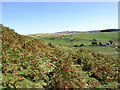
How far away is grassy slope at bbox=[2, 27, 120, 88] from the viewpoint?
40.8 ft

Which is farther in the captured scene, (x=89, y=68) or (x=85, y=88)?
(x=89, y=68)

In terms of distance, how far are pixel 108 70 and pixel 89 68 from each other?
2673mm

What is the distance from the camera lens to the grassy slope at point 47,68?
12.4 meters

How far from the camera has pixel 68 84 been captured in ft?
43.1

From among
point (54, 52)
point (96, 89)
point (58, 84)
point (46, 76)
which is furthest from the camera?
point (54, 52)

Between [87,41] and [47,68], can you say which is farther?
[87,41]

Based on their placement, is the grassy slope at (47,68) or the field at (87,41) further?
the field at (87,41)

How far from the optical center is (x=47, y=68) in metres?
14.7

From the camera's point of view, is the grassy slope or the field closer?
the grassy slope

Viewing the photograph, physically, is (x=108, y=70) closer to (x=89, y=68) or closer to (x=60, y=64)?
(x=89, y=68)

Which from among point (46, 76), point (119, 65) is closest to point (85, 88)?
point (46, 76)

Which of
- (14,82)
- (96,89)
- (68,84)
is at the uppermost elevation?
(14,82)

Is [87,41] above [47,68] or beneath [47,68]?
beneath

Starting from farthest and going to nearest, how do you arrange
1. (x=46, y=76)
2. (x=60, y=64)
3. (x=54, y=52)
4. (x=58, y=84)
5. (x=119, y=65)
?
(x=119, y=65) → (x=54, y=52) → (x=60, y=64) → (x=46, y=76) → (x=58, y=84)
